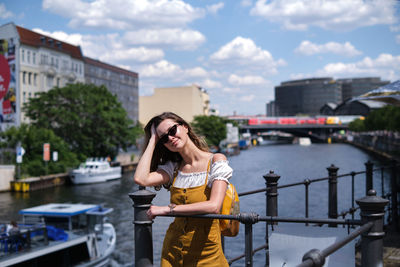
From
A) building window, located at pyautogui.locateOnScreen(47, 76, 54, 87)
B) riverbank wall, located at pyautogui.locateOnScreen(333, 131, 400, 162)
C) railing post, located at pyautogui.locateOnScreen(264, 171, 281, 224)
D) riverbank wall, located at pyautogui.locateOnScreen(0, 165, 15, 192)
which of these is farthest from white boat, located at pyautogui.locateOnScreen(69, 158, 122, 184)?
railing post, located at pyautogui.locateOnScreen(264, 171, 281, 224)

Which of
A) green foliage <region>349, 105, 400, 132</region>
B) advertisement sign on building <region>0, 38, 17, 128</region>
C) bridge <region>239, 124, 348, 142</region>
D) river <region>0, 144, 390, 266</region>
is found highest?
advertisement sign on building <region>0, 38, 17, 128</region>

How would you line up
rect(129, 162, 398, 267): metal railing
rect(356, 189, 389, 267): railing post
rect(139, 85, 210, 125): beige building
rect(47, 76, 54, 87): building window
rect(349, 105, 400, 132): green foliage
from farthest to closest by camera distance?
rect(139, 85, 210, 125): beige building → rect(47, 76, 54, 87): building window → rect(349, 105, 400, 132): green foliage → rect(356, 189, 389, 267): railing post → rect(129, 162, 398, 267): metal railing

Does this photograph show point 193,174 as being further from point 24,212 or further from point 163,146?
point 24,212

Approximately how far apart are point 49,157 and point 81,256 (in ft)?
95.1

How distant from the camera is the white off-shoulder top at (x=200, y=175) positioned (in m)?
3.43

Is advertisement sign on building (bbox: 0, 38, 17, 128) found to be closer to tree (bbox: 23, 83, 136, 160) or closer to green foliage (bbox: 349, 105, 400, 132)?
tree (bbox: 23, 83, 136, 160)

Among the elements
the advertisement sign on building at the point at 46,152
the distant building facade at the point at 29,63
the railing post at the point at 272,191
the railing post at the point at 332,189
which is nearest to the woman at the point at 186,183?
the railing post at the point at 272,191

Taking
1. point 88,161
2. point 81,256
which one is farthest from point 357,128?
point 81,256

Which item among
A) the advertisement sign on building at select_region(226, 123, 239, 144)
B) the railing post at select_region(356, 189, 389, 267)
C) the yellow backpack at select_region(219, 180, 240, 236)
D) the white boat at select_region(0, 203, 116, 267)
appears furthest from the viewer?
the advertisement sign on building at select_region(226, 123, 239, 144)

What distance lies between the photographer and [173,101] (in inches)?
5487

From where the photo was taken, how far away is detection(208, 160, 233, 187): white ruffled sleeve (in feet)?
11.2

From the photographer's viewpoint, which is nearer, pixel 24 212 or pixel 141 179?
pixel 141 179

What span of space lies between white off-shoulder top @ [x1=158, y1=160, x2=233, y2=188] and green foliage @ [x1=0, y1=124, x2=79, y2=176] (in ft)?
156

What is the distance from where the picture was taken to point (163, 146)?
3.87 metres
